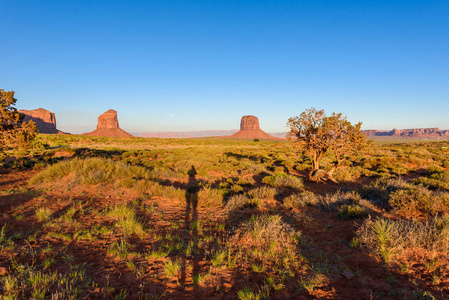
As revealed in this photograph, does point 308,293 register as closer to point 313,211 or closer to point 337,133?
point 313,211

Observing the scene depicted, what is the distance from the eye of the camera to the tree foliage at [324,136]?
1244 cm

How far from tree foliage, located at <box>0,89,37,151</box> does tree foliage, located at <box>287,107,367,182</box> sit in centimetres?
1451

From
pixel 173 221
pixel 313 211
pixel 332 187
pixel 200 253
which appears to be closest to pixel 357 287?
pixel 200 253

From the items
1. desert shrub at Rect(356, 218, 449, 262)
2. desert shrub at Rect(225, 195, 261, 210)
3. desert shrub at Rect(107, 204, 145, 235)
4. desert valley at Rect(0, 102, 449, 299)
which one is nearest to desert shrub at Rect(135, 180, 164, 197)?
desert valley at Rect(0, 102, 449, 299)

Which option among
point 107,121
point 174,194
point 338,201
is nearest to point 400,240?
point 338,201

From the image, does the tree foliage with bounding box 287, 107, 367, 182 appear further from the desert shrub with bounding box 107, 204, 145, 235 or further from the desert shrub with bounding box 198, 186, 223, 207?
the desert shrub with bounding box 107, 204, 145, 235

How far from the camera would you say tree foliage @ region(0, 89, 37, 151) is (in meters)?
9.10

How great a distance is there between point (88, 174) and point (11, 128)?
4.19m

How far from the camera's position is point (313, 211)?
7.49 meters

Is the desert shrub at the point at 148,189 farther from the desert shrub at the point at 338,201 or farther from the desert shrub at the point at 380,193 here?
the desert shrub at the point at 380,193

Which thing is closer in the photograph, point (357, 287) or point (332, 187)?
point (357, 287)

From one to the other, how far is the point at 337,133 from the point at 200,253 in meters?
11.6

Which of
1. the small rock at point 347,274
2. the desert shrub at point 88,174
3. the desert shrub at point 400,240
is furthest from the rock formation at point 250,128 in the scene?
the small rock at point 347,274

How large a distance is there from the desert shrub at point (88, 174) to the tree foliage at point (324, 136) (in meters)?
10.2
